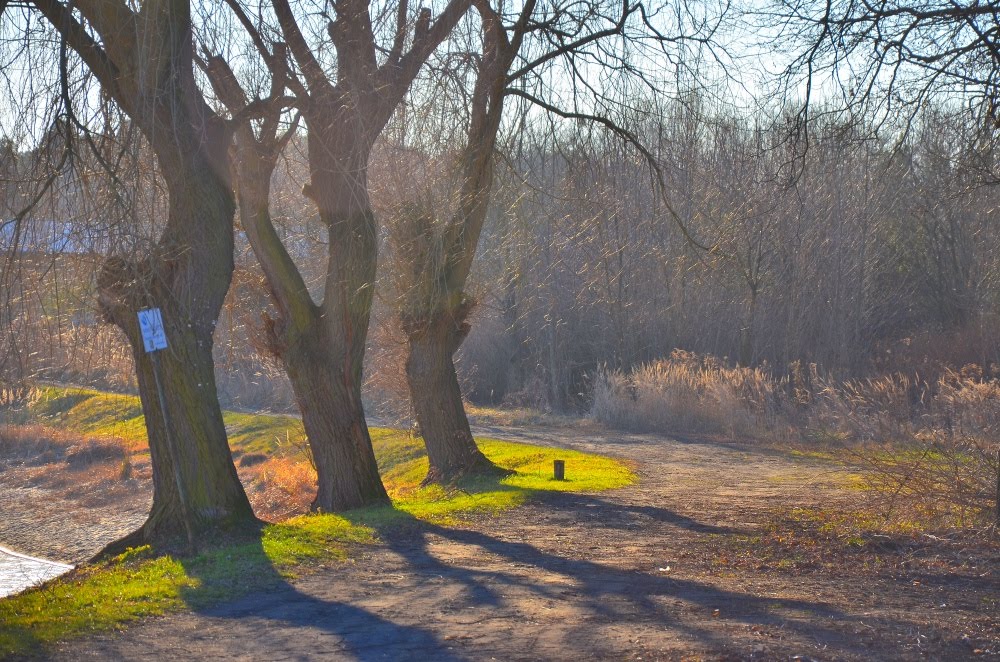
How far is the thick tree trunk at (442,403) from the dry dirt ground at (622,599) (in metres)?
4.39

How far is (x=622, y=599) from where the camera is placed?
26.6 feet

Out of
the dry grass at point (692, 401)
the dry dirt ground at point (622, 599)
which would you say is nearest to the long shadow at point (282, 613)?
the dry dirt ground at point (622, 599)

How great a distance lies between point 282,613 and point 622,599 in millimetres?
2599

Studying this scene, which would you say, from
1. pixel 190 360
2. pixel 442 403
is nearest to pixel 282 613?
pixel 190 360

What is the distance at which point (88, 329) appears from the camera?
12.7 m

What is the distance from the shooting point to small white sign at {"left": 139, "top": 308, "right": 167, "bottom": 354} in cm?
968

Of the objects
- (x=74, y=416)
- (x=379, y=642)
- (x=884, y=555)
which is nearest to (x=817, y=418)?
(x=884, y=555)

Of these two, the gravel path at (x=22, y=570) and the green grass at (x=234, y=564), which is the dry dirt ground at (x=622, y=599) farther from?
the gravel path at (x=22, y=570)

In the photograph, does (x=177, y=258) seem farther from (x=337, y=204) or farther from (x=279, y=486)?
(x=279, y=486)

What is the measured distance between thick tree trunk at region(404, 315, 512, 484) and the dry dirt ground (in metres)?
4.39

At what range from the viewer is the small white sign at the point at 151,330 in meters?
9.68

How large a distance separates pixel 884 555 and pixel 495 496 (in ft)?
20.3

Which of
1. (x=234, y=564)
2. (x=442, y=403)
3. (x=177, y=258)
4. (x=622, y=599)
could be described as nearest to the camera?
(x=622, y=599)

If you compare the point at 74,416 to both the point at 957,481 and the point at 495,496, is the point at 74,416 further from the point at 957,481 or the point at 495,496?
the point at 957,481
